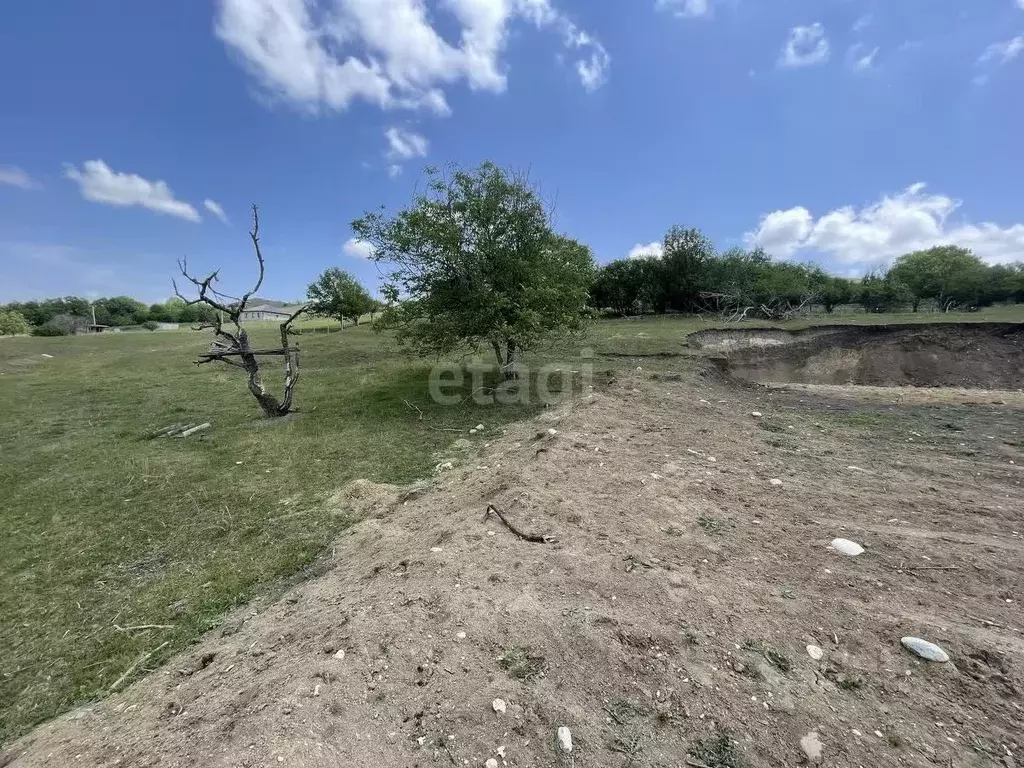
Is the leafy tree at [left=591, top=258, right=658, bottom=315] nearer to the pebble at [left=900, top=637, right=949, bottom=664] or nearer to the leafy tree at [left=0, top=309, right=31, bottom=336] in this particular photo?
the pebble at [left=900, top=637, right=949, bottom=664]

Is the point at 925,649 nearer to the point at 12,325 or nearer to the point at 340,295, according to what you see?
the point at 340,295

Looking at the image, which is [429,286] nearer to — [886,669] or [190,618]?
[190,618]


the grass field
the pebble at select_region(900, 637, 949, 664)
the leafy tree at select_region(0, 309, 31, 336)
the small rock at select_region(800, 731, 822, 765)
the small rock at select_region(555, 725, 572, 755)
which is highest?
the leafy tree at select_region(0, 309, 31, 336)

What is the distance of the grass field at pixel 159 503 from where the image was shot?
11.0ft

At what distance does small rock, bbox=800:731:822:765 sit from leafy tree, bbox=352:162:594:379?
796 centimetres

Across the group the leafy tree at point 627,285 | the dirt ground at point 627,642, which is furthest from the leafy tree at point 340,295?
the dirt ground at point 627,642

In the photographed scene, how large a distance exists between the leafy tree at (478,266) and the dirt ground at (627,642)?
18.2 ft

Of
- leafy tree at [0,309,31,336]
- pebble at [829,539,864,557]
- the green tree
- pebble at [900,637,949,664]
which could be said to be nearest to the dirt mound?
pebble at [829,539,864,557]

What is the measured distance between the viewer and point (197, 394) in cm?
1334

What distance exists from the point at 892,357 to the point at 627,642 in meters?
17.8

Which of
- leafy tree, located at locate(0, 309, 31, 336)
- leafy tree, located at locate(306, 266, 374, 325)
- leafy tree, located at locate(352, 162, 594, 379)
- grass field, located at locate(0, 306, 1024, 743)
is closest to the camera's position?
grass field, located at locate(0, 306, 1024, 743)

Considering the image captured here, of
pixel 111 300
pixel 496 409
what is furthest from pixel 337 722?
pixel 111 300

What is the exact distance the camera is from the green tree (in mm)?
38844

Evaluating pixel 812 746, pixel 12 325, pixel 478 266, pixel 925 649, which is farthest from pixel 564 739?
pixel 12 325
